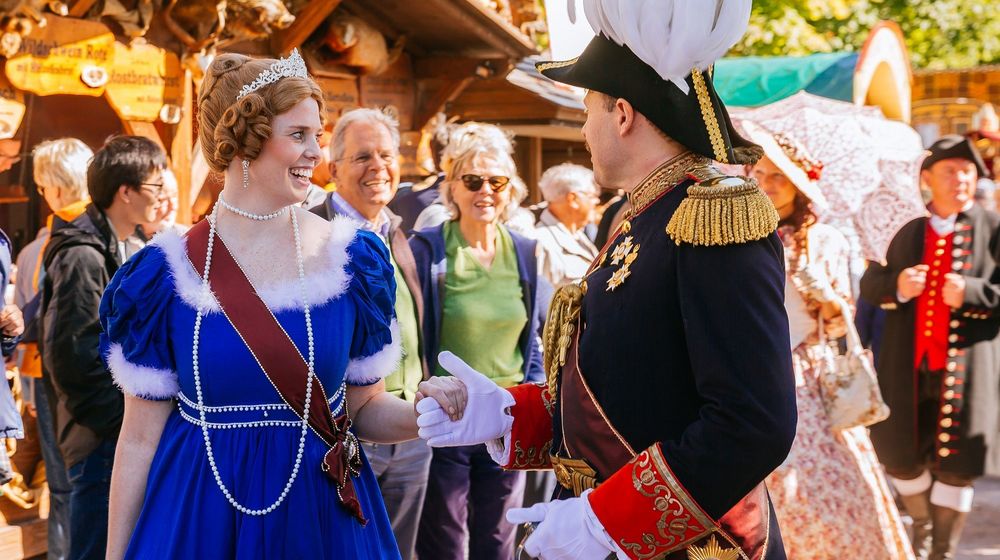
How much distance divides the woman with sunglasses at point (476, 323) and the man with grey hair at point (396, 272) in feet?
0.31

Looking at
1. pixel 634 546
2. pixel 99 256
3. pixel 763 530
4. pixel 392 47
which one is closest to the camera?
pixel 634 546

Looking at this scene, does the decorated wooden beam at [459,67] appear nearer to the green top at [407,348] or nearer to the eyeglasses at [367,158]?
the eyeglasses at [367,158]

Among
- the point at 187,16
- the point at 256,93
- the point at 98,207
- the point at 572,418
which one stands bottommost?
the point at 572,418

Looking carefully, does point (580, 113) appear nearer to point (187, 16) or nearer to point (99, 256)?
point (187, 16)

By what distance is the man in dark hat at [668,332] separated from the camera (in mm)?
2055

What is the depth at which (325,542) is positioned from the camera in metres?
2.48

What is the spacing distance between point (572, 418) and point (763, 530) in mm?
430

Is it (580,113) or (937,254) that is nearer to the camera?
(937,254)

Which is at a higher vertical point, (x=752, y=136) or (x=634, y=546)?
(x=752, y=136)

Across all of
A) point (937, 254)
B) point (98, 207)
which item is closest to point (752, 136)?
point (937, 254)

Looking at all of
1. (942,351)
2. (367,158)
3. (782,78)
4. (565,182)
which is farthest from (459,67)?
(782,78)

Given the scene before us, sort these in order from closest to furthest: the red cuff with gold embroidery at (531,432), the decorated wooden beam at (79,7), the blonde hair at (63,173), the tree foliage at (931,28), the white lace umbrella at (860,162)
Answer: the red cuff with gold embroidery at (531,432) → the blonde hair at (63,173) → the decorated wooden beam at (79,7) → the white lace umbrella at (860,162) → the tree foliage at (931,28)

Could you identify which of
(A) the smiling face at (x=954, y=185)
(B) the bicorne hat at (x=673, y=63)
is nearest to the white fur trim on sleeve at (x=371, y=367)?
(B) the bicorne hat at (x=673, y=63)

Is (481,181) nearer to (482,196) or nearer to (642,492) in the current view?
(482,196)
